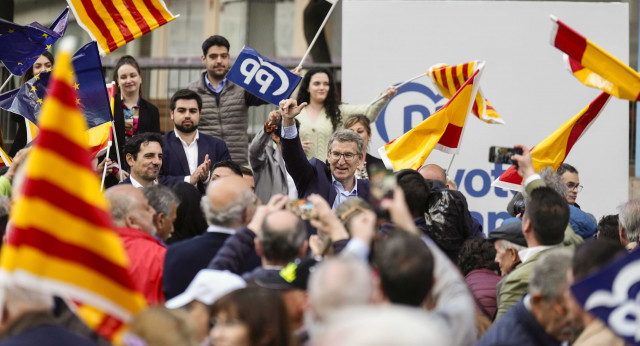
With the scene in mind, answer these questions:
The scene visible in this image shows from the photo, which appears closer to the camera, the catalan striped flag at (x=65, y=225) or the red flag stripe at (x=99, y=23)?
the catalan striped flag at (x=65, y=225)

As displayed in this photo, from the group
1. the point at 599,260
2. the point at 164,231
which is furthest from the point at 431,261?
the point at 164,231

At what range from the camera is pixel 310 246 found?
19.0 ft

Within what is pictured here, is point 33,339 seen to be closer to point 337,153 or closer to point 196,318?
point 196,318

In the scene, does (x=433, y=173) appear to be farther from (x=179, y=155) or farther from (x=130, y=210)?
(x=130, y=210)

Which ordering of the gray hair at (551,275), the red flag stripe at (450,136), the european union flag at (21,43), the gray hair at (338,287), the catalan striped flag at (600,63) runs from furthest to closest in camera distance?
the european union flag at (21,43), the red flag stripe at (450,136), the catalan striped flag at (600,63), the gray hair at (551,275), the gray hair at (338,287)

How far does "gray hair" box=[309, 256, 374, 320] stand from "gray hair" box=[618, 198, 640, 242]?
3.56 m

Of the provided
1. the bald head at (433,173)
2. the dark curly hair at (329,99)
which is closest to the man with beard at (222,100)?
the dark curly hair at (329,99)

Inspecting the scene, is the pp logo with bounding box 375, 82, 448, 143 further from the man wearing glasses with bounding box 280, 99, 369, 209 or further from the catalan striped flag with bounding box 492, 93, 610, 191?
the man wearing glasses with bounding box 280, 99, 369, 209

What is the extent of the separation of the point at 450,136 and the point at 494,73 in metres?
2.04

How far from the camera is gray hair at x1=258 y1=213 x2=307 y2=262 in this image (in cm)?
525

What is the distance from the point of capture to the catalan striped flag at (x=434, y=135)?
369 inches

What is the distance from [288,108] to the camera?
8602 millimetres

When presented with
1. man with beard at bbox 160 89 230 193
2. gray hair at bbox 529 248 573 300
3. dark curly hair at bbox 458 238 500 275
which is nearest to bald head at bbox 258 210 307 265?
gray hair at bbox 529 248 573 300

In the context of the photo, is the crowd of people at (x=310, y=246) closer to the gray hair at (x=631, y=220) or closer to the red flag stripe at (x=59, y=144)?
the gray hair at (x=631, y=220)
